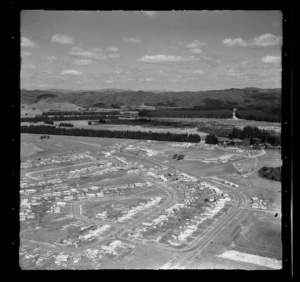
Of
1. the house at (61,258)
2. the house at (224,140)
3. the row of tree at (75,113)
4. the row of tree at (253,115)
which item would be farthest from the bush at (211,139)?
the house at (61,258)

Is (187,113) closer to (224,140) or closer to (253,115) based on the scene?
(224,140)

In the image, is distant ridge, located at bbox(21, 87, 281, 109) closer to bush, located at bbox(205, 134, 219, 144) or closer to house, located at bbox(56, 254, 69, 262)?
bush, located at bbox(205, 134, 219, 144)

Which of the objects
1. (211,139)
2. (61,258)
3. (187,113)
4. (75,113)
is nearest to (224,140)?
(211,139)

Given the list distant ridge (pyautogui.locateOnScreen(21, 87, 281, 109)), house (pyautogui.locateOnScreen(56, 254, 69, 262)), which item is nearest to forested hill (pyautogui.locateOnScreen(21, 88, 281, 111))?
distant ridge (pyautogui.locateOnScreen(21, 87, 281, 109))

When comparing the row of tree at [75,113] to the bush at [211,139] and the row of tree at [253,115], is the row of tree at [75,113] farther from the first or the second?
the row of tree at [253,115]
